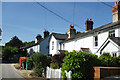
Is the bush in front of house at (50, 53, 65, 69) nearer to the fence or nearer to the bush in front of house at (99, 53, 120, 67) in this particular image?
→ the fence

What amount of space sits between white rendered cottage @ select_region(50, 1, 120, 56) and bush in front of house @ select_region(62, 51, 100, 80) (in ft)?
11.5

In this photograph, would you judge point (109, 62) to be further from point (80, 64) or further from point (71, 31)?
point (71, 31)

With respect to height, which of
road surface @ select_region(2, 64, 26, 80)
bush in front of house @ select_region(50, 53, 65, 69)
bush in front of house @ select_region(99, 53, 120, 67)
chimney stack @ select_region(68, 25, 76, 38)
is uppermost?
chimney stack @ select_region(68, 25, 76, 38)

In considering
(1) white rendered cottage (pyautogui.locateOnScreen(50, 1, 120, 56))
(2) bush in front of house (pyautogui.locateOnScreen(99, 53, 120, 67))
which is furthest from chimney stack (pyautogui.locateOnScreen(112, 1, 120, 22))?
(2) bush in front of house (pyautogui.locateOnScreen(99, 53, 120, 67))

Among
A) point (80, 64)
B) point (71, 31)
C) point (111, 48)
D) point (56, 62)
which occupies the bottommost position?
point (56, 62)

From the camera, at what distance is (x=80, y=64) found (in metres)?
9.63

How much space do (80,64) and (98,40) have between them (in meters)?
9.46

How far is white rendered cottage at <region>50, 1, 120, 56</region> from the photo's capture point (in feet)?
42.8

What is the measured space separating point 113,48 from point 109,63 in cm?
294

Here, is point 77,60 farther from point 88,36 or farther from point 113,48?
point 88,36

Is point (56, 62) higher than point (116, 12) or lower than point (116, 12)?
lower

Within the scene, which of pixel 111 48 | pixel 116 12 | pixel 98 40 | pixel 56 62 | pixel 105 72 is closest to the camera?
pixel 105 72

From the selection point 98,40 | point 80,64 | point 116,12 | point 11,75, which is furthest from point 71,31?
point 80,64

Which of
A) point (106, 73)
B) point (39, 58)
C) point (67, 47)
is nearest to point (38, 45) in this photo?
point (67, 47)
